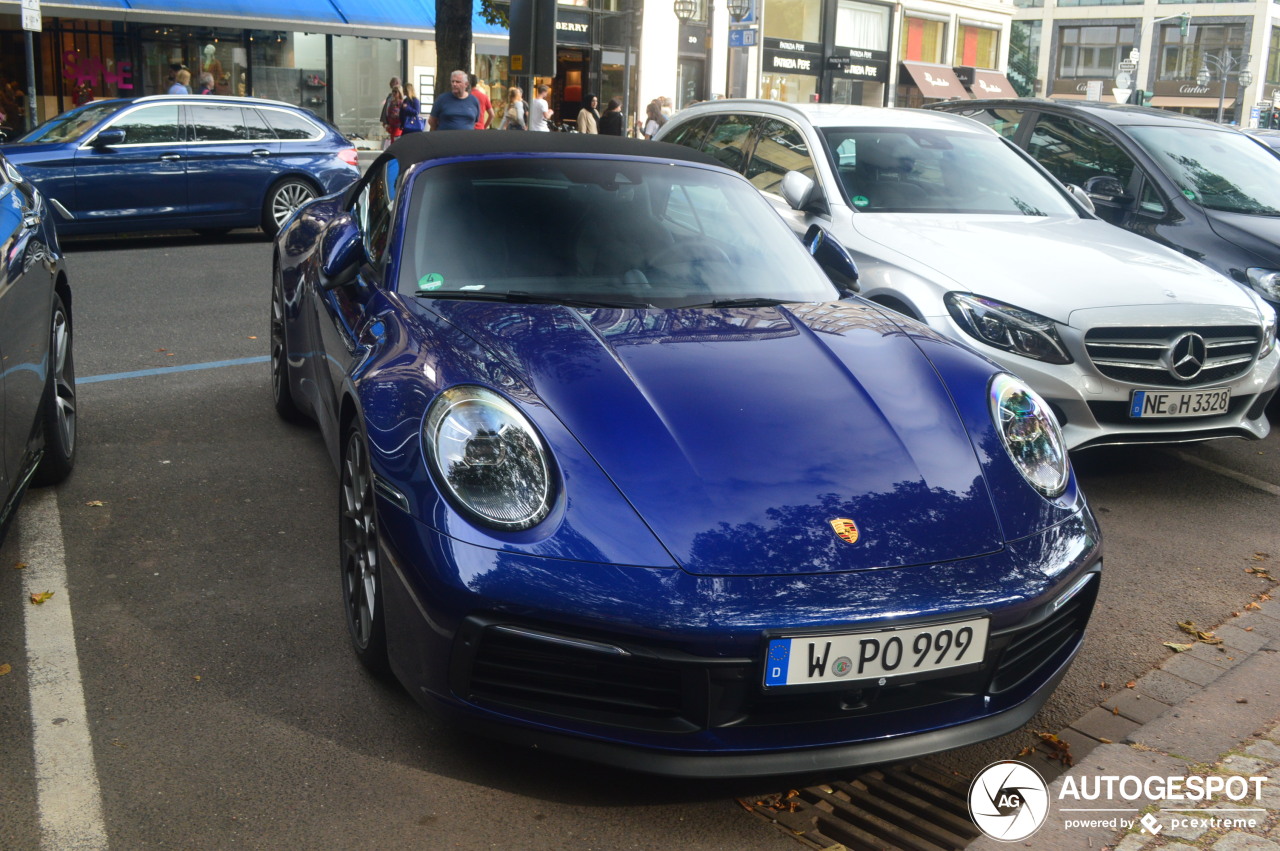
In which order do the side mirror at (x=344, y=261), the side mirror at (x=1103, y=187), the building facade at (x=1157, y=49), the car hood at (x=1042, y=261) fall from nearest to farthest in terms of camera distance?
the side mirror at (x=344, y=261) → the car hood at (x=1042, y=261) → the side mirror at (x=1103, y=187) → the building facade at (x=1157, y=49)

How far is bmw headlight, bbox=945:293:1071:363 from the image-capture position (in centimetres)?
519

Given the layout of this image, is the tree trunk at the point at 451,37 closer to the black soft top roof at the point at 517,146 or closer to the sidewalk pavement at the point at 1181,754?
the black soft top roof at the point at 517,146

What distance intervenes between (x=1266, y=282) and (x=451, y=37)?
11705 mm

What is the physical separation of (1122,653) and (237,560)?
9.21ft

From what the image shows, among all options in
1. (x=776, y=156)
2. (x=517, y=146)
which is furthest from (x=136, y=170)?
(x=517, y=146)

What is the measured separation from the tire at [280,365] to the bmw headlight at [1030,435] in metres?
3.25

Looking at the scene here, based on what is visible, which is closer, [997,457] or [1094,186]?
[997,457]

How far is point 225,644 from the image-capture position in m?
3.61

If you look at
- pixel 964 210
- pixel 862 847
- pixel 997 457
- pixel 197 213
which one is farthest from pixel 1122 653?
pixel 197 213

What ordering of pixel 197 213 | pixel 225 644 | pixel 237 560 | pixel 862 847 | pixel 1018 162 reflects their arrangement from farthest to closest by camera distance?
pixel 197 213
pixel 1018 162
pixel 237 560
pixel 225 644
pixel 862 847

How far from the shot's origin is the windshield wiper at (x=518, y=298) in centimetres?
374

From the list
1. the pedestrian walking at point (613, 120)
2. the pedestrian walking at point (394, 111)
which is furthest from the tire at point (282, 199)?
the pedestrian walking at point (613, 120)

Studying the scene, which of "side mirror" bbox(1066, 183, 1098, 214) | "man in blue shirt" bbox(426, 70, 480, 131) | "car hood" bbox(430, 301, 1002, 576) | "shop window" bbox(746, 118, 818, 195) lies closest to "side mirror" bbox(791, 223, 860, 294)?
"car hood" bbox(430, 301, 1002, 576)

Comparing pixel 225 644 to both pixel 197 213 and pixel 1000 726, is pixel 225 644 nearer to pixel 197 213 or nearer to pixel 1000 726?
pixel 1000 726
